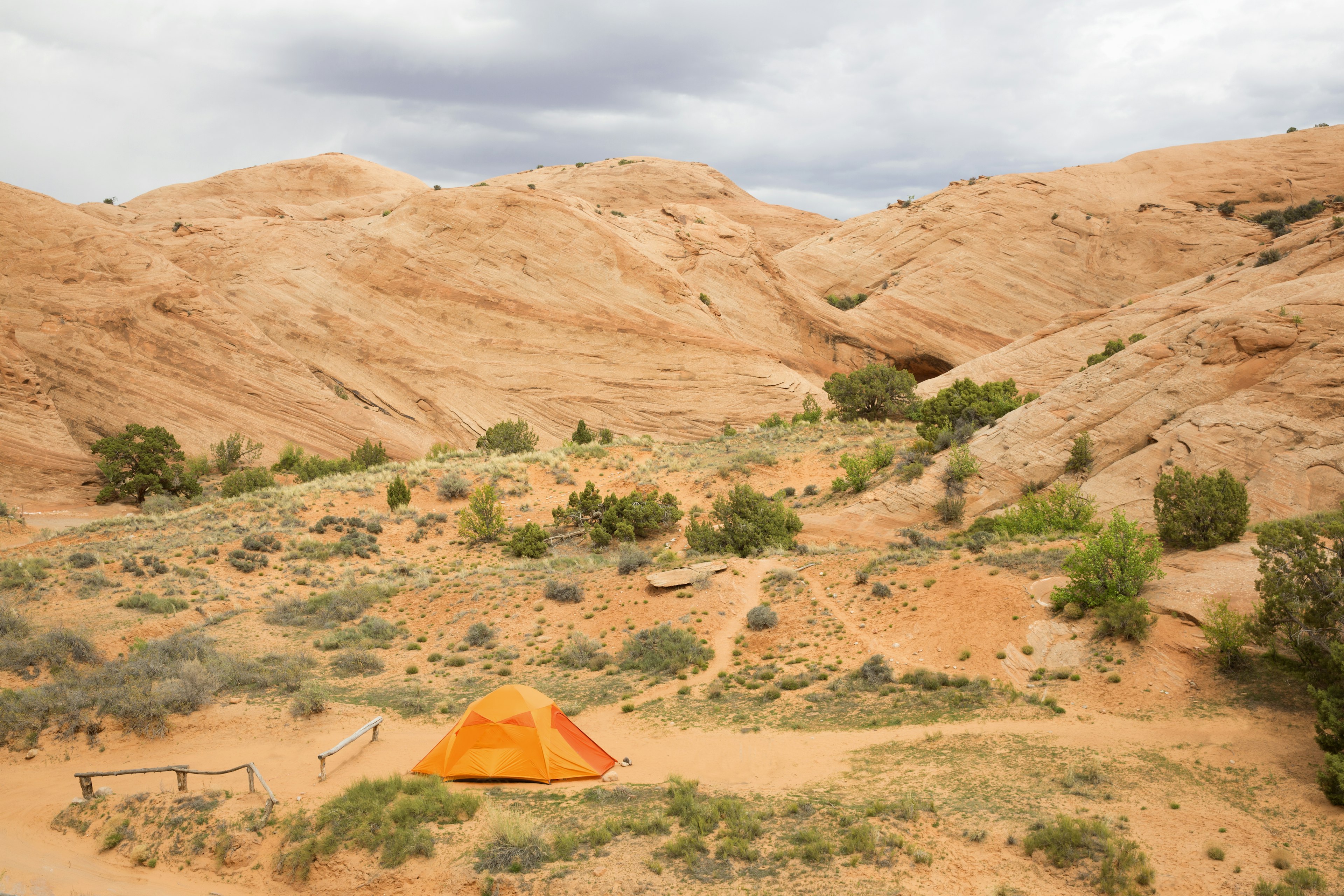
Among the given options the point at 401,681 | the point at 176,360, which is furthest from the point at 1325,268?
the point at 176,360

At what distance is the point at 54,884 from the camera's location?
977cm

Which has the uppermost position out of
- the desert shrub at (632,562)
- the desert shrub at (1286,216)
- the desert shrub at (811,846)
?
the desert shrub at (1286,216)

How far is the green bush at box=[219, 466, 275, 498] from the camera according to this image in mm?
32375

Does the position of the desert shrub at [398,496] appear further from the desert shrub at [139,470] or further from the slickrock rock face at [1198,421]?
the slickrock rock face at [1198,421]

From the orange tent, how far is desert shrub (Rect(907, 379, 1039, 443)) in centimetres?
1831

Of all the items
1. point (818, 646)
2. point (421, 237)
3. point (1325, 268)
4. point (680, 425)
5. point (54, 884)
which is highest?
point (421, 237)

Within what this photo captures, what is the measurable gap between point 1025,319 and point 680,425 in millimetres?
27732

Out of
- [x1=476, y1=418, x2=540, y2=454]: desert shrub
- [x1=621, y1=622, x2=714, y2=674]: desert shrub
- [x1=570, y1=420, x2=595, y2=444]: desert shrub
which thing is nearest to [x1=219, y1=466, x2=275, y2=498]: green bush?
[x1=476, y1=418, x2=540, y2=454]: desert shrub

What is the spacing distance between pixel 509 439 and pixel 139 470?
16194 millimetres

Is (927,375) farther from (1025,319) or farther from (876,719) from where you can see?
(876,719)

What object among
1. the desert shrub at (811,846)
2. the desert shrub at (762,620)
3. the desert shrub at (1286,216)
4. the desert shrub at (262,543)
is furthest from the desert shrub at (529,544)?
the desert shrub at (1286,216)

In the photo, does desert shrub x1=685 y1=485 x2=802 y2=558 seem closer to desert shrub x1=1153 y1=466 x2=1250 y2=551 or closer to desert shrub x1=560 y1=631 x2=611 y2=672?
desert shrub x1=560 y1=631 x2=611 y2=672

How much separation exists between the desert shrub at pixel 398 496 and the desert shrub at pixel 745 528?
12413 mm

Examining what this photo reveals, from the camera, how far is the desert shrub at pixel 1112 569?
13711mm
